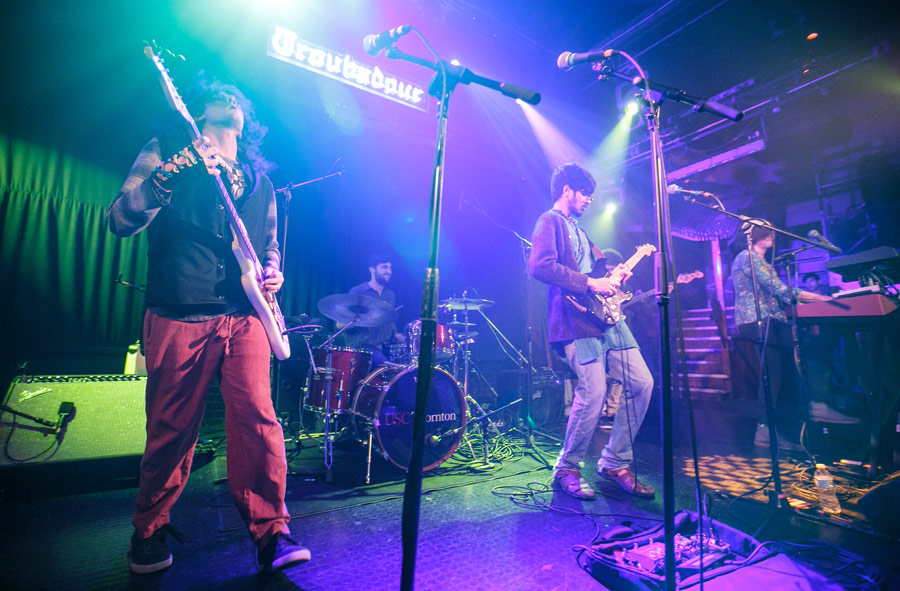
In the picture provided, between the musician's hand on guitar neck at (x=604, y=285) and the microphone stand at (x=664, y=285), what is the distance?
1.29 meters

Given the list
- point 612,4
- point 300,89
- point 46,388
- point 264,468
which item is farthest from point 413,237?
point 264,468

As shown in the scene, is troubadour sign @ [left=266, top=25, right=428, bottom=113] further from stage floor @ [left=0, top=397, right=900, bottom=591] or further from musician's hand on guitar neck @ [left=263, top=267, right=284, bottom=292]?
stage floor @ [left=0, top=397, right=900, bottom=591]

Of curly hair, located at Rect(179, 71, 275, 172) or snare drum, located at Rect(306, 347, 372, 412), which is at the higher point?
curly hair, located at Rect(179, 71, 275, 172)

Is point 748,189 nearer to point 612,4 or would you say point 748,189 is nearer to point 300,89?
point 612,4

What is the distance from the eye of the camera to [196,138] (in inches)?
75.4

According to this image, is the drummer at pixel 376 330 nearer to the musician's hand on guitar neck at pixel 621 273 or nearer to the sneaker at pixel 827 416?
the musician's hand on guitar neck at pixel 621 273

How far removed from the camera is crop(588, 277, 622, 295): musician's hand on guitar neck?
304 cm

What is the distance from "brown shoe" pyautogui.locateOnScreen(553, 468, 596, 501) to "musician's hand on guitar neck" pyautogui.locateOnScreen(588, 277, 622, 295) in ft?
4.50

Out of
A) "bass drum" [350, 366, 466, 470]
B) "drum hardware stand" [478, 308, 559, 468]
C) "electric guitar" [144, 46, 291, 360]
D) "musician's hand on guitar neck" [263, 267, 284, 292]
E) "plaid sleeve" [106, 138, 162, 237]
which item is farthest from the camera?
"drum hardware stand" [478, 308, 559, 468]

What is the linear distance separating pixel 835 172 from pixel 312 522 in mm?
9536

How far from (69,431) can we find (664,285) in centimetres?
395

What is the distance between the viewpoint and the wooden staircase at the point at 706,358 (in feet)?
21.3

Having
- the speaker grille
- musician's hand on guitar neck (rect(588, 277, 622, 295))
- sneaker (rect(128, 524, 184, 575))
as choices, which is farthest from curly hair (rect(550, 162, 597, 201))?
the speaker grille

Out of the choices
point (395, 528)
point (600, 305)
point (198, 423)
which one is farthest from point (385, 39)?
point (395, 528)
